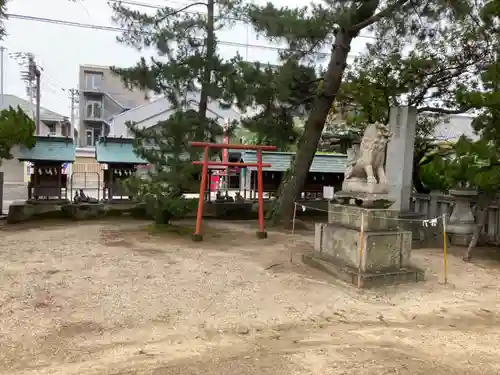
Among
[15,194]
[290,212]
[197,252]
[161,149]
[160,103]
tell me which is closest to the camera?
[197,252]

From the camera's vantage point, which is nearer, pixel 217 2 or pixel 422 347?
pixel 422 347

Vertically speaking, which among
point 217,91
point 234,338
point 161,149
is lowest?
point 234,338

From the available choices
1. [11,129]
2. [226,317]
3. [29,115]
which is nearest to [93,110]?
[29,115]

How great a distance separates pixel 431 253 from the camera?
9125 millimetres

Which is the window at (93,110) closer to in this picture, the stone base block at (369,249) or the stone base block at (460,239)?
the stone base block at (460,239)

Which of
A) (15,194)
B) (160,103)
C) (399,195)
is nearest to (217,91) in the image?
(399,195)

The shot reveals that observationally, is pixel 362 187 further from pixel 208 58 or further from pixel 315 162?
pixel 315 162

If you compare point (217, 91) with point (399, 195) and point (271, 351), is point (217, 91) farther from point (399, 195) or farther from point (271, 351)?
point (271, 351)

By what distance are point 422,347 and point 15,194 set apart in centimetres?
2364

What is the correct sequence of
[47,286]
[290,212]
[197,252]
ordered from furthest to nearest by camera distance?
[290,212] < [197,252] < [47,286]

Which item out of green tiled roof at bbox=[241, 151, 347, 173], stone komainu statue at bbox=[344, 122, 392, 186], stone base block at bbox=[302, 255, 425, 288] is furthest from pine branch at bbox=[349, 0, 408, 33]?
stone base block at bbox=[302, 255, 425, 288]

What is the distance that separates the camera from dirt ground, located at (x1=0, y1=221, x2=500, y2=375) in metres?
3.79

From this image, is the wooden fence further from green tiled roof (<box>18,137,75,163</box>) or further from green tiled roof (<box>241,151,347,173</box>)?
green tiled roof (<box>18,137,75,163</box>)

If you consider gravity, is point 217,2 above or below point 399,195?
above
